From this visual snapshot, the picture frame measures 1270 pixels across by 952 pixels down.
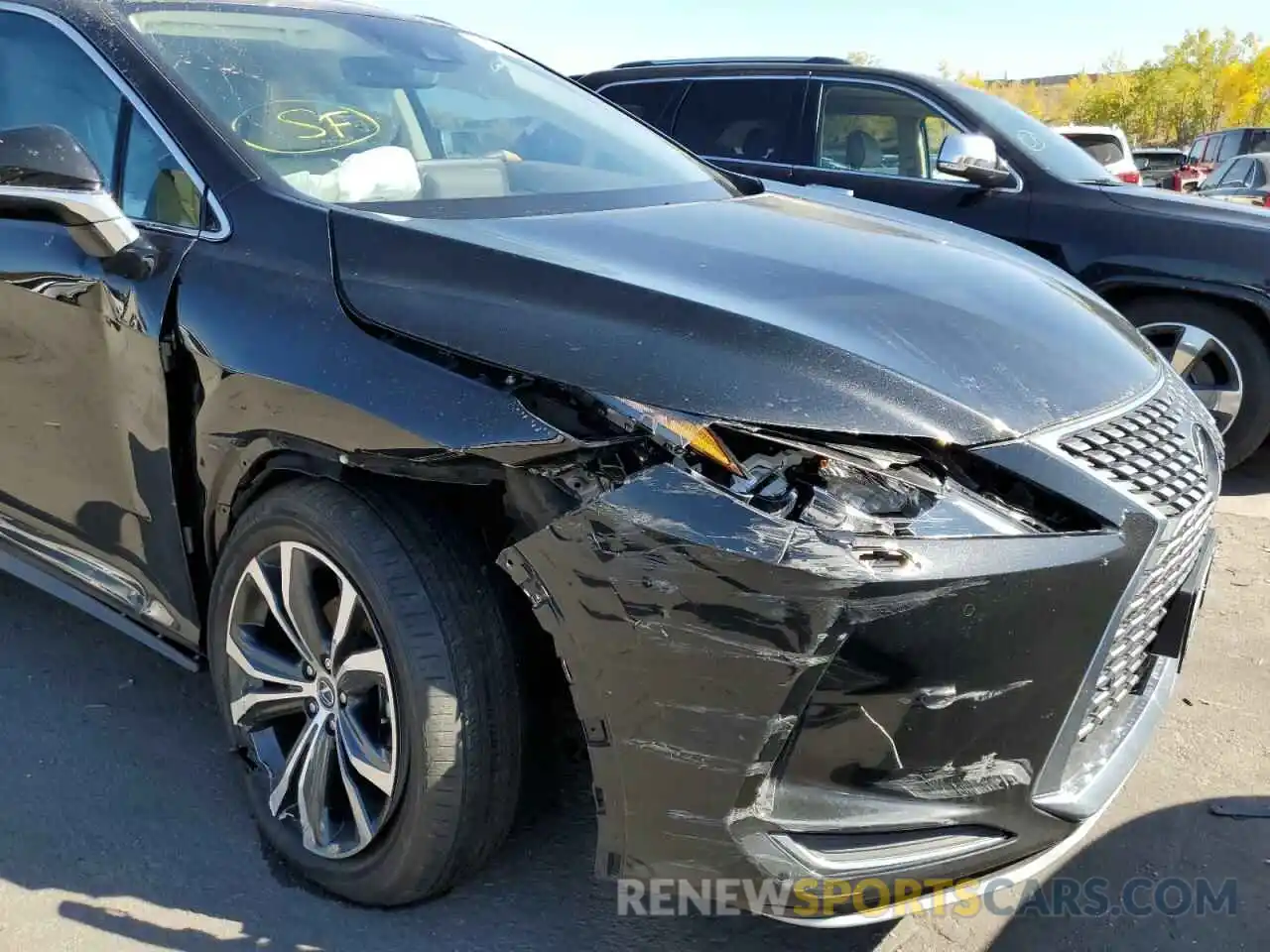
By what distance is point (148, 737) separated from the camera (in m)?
2.88

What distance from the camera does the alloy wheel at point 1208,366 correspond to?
16.1 ft

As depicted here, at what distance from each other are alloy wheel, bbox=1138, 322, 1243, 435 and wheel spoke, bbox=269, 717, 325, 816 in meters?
4.11

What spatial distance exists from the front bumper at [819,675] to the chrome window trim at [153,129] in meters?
1.05

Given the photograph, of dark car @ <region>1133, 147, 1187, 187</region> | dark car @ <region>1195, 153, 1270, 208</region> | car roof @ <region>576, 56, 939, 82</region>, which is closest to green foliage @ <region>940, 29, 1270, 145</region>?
dark car @ <region>1133, 147, 1187, 187</region>

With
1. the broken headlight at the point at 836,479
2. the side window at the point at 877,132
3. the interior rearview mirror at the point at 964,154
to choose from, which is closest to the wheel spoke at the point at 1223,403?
the interior rearview mirror at the point at 964,154

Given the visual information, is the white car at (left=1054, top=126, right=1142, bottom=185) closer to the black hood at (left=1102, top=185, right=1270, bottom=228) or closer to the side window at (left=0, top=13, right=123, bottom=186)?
the black hood at (left=1102, top=185, right=1270, bottom=228)

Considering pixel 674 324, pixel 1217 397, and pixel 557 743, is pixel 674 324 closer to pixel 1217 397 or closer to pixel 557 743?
pixel 557 743

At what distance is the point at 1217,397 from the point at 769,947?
3.84m

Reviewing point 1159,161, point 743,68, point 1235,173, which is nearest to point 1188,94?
point 1159,161

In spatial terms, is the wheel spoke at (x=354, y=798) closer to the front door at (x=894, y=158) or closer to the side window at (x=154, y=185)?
the side window at (x=154, y=185)

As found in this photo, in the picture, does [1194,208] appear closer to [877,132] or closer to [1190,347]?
[1190,347]

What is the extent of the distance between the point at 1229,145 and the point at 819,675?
21.1 metres

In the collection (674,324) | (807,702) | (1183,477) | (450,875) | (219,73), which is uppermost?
(219,73)

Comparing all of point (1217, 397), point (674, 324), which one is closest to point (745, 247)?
point (674, 324)
